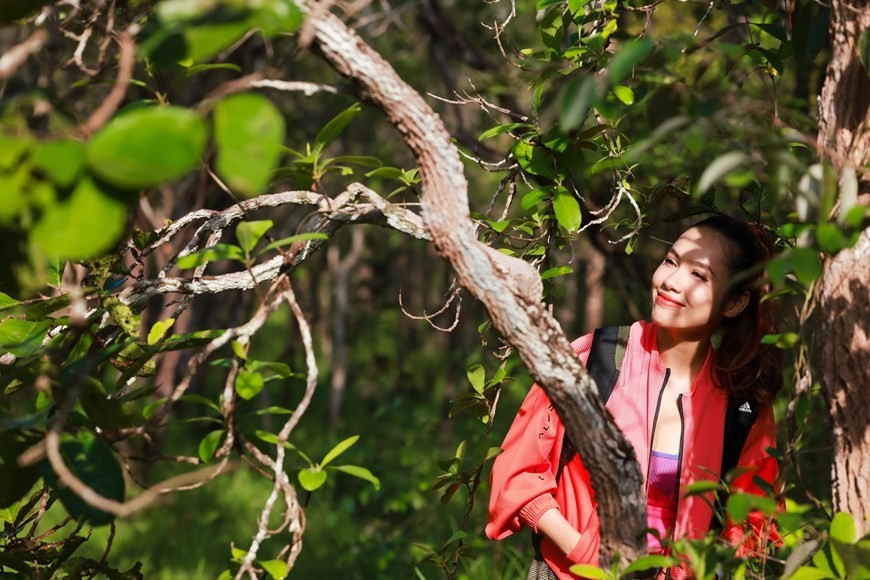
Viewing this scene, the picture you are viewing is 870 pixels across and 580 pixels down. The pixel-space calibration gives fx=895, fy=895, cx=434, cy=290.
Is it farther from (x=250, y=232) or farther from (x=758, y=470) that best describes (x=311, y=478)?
(x=758, y=470)

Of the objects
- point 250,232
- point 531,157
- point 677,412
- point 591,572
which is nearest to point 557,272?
point 531,157

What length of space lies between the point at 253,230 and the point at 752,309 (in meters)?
1.20

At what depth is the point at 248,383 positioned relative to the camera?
4.42 ft

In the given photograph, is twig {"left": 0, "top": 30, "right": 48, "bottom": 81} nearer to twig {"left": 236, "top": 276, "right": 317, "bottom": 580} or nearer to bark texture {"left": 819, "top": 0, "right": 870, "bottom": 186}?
twig {"left": 236, "top": 276, "right": 317, "bottom": 580}

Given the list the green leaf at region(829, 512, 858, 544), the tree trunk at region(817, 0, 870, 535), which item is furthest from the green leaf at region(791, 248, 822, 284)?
the green leaf at region(829, 512, 858, 544)

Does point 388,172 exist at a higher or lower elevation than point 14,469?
higher

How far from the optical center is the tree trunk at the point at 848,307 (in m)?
1.47

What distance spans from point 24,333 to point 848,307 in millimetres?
1386

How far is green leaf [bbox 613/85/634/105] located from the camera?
5.46 ft

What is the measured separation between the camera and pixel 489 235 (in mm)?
1929

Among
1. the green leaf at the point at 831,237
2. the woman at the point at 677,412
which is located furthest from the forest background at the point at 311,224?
the woman at the point at 677,412

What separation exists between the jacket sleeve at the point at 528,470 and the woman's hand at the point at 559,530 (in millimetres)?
13

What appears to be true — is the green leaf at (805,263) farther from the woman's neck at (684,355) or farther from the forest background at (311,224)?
the woman's neck at (684,355)

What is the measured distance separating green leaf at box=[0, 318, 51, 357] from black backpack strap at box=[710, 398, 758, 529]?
1.37 meters
